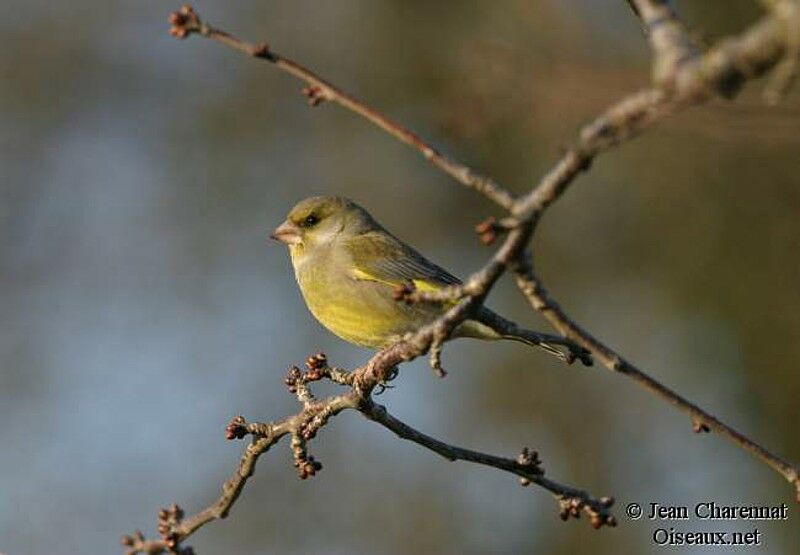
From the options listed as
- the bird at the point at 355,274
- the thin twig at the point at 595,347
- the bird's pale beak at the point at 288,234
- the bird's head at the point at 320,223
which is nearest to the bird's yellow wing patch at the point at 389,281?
the bird at the point at 355,274

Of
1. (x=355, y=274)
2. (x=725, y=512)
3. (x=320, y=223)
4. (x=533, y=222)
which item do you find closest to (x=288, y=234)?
(x=320, y=223)

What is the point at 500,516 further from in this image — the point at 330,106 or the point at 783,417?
the point at 330,106

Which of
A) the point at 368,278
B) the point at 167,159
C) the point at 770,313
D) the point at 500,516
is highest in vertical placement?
the point at 167,159

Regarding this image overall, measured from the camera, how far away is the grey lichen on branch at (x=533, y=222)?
7.72 ft

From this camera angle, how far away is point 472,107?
700cm

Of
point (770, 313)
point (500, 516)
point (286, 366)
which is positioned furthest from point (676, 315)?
point (286, 366)

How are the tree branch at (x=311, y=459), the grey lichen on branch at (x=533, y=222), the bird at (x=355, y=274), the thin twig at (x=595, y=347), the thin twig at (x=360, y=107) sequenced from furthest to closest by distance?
1. the bird at (x=355, y=274)
2. the tree branch at (x=311, y=459)
3. the thin twig at (x=595, y=347)
4. the thin twig at (x=360, y=107)
5. the grey lichen on branch at (x=533, y=222)

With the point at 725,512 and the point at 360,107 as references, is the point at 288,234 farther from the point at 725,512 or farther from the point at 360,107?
the point at 360,107

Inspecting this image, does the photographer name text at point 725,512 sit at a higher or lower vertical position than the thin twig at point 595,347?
higher

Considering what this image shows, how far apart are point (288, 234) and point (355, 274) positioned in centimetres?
62

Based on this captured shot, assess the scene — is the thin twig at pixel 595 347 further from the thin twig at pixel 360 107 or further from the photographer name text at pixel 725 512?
the photographer name text at pixel 725 512

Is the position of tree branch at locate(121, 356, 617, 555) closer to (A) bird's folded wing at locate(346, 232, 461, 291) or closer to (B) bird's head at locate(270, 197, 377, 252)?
(A) bird's folded wing at locate(346, 232, 461, 291)

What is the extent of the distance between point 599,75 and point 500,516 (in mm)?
8066

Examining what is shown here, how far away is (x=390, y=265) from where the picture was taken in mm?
7250
